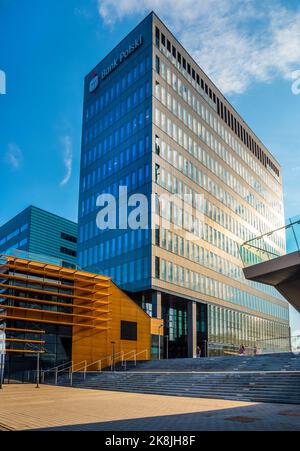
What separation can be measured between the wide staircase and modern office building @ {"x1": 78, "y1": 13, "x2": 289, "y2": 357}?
66.6 feet

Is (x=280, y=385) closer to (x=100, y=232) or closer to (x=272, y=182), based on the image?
(x=100, y=232)

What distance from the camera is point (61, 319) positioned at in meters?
40.9

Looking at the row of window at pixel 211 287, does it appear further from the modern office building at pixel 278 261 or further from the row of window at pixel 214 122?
the modern office building at pixel 278 261

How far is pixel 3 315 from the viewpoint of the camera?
36.8 meters

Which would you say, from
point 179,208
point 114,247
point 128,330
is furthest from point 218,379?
point 179,208

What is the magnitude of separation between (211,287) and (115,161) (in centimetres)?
2399

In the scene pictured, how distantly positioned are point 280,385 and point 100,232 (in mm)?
46136

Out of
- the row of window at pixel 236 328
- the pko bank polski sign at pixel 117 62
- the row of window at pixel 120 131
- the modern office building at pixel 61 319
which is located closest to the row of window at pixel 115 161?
the row of window at pixel 120 131

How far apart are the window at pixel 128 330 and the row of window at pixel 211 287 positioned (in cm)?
1053

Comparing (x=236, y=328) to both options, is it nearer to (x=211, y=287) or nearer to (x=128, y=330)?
(x=211, y=287)

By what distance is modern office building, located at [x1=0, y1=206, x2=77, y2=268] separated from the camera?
303 ft

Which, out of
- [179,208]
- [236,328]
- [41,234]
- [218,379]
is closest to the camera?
[218,379]

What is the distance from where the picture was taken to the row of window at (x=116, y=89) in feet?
216

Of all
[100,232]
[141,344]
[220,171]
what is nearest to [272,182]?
[220,171]
